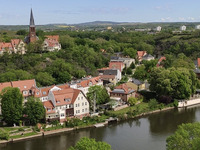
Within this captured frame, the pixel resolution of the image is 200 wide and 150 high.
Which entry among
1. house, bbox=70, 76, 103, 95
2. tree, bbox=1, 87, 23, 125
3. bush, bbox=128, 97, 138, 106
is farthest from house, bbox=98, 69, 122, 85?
tree, bbox=1, 87, 23, 125

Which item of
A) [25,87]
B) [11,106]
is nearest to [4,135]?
[11,106]

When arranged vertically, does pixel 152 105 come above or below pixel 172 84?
below

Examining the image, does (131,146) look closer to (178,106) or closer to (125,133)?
(125,133)

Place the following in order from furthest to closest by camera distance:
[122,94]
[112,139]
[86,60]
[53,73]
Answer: [86,60] < [53,73] < [122,94] < [112,139]

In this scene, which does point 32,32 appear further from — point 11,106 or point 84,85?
point 11,106

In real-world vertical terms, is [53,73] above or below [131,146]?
above

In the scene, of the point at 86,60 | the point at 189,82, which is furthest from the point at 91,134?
the point at 86,60
